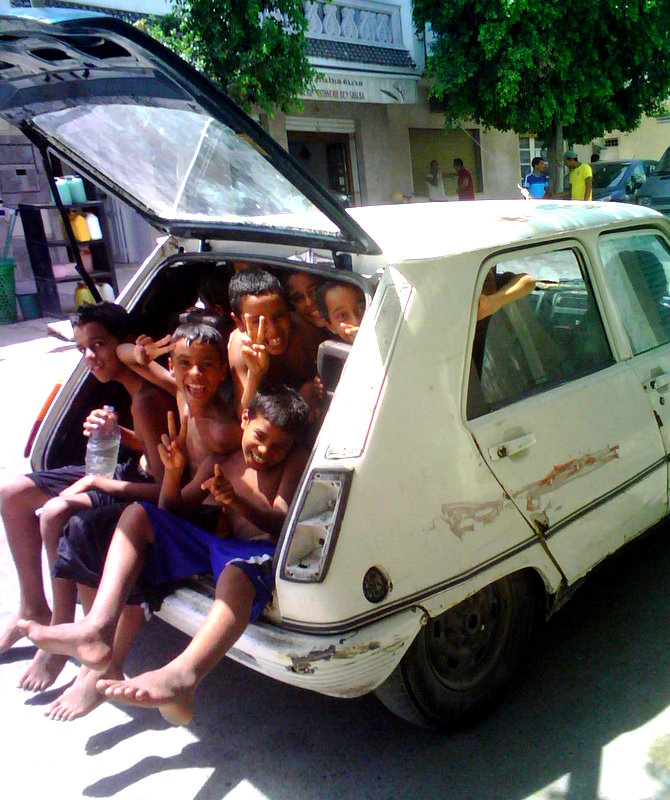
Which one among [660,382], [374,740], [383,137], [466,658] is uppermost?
[383,137]

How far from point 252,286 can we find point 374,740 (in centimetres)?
169

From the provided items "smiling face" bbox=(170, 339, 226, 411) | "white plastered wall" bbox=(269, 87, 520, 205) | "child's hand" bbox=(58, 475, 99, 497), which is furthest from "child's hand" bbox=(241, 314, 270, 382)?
"white plastered wall" bbox=(269, 87, 520, 205)

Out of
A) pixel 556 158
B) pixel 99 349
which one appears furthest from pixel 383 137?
pixel 99 349

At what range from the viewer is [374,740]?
9.16 feet

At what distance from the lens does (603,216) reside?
329 centimetres

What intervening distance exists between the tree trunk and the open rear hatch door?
13876 millimetres

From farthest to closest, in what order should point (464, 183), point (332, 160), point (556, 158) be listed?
point (332, 160) → point (464, 183) → point (556, 158)

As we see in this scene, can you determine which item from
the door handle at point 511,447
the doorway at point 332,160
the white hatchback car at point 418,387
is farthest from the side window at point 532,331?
the doorway at point 332,160

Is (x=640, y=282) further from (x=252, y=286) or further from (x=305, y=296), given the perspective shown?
(x=252, y=286)

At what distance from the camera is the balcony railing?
15141 mm

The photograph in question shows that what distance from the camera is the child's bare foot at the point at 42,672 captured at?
3166mm

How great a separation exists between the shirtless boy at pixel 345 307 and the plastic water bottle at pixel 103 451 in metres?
1.07

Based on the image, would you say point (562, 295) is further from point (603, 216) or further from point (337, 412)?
point (337, 412)

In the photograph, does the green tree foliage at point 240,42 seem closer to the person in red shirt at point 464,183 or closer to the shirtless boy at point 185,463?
the person in red shirt at point 464,183
